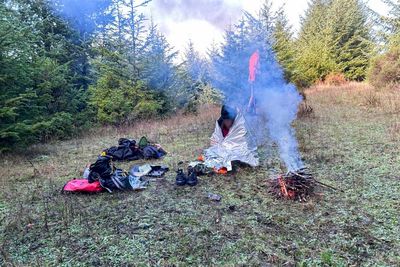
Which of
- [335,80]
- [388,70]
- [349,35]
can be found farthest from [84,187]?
[349,35]

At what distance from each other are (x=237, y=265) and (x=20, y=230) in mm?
2384

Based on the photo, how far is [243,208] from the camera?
11.8ft

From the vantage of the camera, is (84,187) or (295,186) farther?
(84,187)

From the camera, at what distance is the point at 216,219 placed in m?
3.33

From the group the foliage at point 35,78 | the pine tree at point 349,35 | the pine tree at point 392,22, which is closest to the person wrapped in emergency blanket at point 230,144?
the foliage at point 35,78

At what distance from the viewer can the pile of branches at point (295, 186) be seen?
12.4 ft

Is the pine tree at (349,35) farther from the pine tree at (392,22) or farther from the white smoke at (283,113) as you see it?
the white smoke at (283,113)

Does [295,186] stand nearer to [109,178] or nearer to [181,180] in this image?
[181,180]

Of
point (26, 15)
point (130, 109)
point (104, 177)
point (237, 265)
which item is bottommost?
point (237, 265)

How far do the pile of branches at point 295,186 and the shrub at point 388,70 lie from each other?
9.12 m

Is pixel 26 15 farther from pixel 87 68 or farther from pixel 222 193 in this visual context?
pixel 222 193

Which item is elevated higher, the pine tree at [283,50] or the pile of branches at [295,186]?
the pine tree at [283,50]

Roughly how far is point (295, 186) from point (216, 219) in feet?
3.89

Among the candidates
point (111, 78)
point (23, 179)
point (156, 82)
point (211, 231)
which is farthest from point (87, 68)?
point (211, 231)
